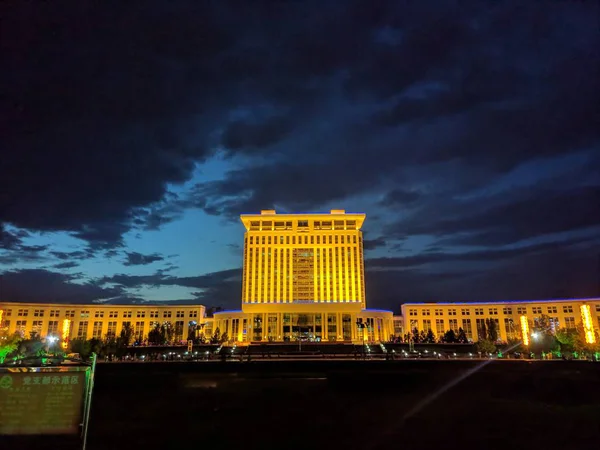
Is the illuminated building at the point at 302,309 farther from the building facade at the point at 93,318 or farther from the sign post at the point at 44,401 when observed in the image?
the sign post at the point at 44,401

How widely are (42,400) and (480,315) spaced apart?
87685 millimetres

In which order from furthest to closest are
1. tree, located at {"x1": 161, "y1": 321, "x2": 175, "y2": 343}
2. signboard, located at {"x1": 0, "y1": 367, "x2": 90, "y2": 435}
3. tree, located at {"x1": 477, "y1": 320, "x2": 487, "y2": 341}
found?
tree, located at {"x1": 161, "y1": 321, "x2": 175, "y2": 343} → tree, located at {"x1": 477, "y1": 320, "x2": 487, "y2": 341} → signboard, located at {"x1": 0, "y1": 367, "x2": 90, "y2": 435}

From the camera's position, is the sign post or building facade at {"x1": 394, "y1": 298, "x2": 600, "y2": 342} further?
building facade at {"x1": 394, "y1": 298, "x2": 600, "y2": 342}

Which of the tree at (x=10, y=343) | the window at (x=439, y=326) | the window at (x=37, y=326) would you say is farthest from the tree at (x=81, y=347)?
the window at (x=439, y=326)

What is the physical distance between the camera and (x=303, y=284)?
92.3 metres

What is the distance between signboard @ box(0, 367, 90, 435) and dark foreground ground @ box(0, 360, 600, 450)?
41cm

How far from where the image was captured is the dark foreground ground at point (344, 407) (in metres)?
11.2

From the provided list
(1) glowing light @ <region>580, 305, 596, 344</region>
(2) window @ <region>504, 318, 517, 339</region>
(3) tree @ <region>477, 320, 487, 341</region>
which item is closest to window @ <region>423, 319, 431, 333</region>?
(3) tree @ <region>477, 320, 487, 341</region>

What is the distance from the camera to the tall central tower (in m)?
91.8

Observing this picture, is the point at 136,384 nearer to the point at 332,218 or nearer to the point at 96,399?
the point at 96,399

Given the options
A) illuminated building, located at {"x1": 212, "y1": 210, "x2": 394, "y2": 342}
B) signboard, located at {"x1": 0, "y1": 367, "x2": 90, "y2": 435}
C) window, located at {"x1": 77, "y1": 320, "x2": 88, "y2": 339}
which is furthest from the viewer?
illuminated building, located at {"x1": 212, "y1": 210, "x2": 394, "y2": 342}

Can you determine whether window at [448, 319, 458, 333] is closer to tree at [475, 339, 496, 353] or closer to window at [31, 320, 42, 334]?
tree at [475, 339, 496, 353]

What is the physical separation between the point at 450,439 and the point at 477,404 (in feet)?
22.5

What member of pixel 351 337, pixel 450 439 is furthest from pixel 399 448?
pixel 351 337
